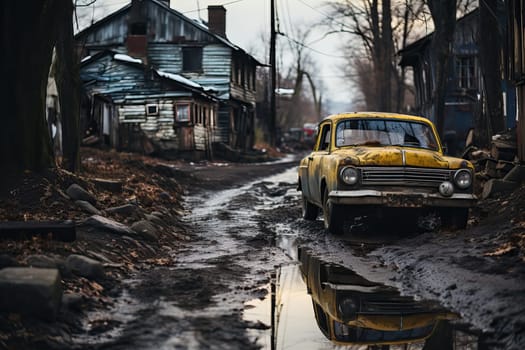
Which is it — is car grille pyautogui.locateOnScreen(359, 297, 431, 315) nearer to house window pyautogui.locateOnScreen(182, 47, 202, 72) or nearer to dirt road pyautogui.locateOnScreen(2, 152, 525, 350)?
dirt road pyautogui.locateOnScreen(2, 152, 525, 350)

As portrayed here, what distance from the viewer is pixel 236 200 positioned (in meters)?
19.7

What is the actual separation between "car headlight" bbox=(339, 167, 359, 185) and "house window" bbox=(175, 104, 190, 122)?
30.6 meters

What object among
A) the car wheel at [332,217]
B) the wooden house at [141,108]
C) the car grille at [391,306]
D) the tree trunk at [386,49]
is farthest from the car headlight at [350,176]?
the tree trunk at [386,49]

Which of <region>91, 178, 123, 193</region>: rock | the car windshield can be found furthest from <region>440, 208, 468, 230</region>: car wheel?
<region>91, 178, 123, 193</region>: rock

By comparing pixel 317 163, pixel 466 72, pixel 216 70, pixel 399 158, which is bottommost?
pixel 317 163

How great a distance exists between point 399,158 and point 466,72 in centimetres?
2592

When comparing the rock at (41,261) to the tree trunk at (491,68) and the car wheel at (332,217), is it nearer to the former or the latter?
the car wheel at (332,217)

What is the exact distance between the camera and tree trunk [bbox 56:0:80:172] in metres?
17.0

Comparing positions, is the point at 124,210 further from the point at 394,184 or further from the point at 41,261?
the point at 41,261

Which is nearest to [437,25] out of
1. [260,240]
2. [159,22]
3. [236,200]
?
[236,200]

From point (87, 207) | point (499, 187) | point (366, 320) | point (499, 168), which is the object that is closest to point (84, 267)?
point (366, 320)

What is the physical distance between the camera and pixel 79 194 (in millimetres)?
12984

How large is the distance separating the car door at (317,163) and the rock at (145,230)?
2736mm

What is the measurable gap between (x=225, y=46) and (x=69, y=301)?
40.8m
